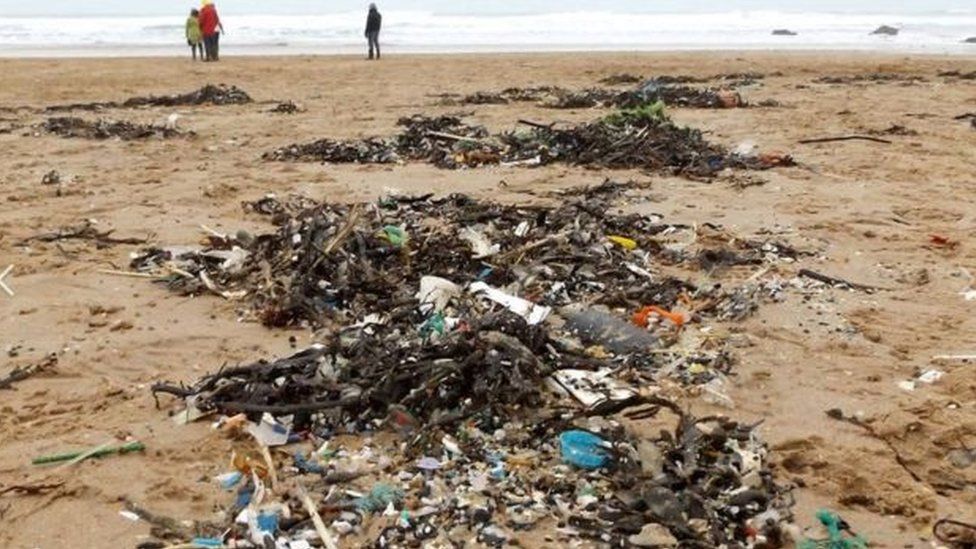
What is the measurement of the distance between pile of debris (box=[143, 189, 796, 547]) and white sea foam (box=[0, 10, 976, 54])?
23.2 meters

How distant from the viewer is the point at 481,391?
129 inches

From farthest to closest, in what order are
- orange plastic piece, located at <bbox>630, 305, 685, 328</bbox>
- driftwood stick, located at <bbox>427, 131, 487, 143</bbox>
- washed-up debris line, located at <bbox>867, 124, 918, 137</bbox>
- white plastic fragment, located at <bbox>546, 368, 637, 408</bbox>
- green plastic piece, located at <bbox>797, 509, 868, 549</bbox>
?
1. washed-up debris line, located at <bbox>867, 124, 918, 137</bbox>
2. driftwood stick, located at <bbox>427, 131, 487, 143</bbox>
3. orange plastic piece, located at <bbox>630, 305, 685, 328</bbox>
4. white plastic fragment, located at <bbox>546, 368, 637, 408</bbox>
5. green plastic piece, located at <bbox>797, 509, 868, 549</bbox>

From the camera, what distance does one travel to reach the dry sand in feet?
9.64

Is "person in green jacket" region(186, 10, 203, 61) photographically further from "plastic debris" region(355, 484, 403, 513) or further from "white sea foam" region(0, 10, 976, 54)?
"plastic debris" region(355, 484, 403, 513)

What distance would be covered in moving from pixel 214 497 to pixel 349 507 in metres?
0.44

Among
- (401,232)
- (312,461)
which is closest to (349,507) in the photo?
(312,461)

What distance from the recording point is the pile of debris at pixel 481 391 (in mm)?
2725

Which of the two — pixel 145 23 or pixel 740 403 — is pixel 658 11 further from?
pixel 740 403

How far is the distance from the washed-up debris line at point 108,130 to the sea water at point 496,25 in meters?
17.1

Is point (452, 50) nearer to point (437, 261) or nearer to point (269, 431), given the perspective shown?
point (437, 261)

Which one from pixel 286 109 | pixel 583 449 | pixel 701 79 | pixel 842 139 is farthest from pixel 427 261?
pixel 701 79

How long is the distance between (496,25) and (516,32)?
3001mm

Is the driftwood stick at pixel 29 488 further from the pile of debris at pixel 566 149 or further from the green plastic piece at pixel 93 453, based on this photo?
the pile of debris at pixel 566 149

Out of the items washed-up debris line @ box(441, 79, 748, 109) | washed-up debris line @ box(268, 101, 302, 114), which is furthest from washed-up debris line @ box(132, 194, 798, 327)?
washed-up debris line @ box(268, 101, 302, 114)
